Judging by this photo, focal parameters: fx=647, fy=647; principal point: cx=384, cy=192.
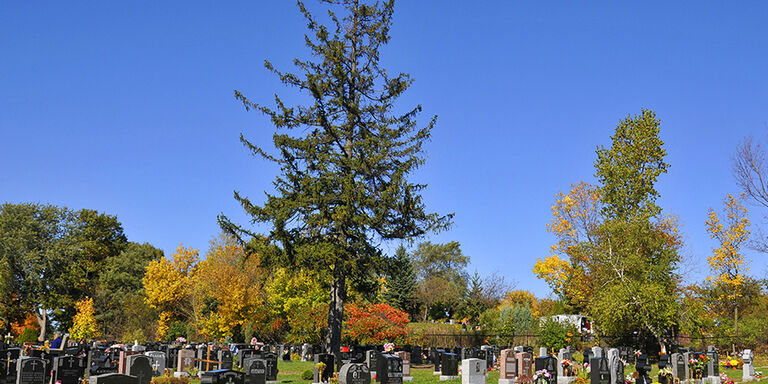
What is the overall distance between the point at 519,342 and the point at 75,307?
1442 inches

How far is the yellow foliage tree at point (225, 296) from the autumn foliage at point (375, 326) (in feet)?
23.0

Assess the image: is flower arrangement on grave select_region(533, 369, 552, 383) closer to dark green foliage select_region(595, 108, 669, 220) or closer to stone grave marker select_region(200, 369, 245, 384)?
stone grave marker select_region(200, 369, 245, 384)

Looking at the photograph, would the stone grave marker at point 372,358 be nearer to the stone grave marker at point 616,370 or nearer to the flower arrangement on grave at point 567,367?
the flower arrangement on grave at point 567,367

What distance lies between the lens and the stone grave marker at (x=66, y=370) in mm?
17219

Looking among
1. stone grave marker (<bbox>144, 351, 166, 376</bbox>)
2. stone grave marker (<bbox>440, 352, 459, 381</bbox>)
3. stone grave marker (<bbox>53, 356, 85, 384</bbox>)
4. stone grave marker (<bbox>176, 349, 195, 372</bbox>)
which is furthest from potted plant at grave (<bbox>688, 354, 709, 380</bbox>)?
stone grave marker (<bbox>53, 356, 85, 384</bbox>)

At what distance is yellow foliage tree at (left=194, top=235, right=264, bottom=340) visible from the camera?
40.5 metres

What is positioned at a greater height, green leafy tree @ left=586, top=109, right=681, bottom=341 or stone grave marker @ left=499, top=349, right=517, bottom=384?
green leafy tree @ left=586, top=109, right=681, bottom=341

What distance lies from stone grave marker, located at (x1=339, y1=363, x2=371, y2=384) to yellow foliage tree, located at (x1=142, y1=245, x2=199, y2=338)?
3378cm

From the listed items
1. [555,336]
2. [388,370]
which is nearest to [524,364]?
[388,370]

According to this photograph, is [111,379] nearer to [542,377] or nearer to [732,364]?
[542,377]

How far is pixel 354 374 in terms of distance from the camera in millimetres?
15367

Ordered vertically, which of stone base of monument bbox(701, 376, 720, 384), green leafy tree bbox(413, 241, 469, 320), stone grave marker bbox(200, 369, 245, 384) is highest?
green leafy tree bbox(413, 241, 469, 320)

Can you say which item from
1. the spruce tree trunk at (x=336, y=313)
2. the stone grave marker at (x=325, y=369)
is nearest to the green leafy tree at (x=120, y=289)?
the spruce tree trunk at (x=336, y=313)

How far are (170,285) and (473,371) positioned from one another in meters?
33.9
